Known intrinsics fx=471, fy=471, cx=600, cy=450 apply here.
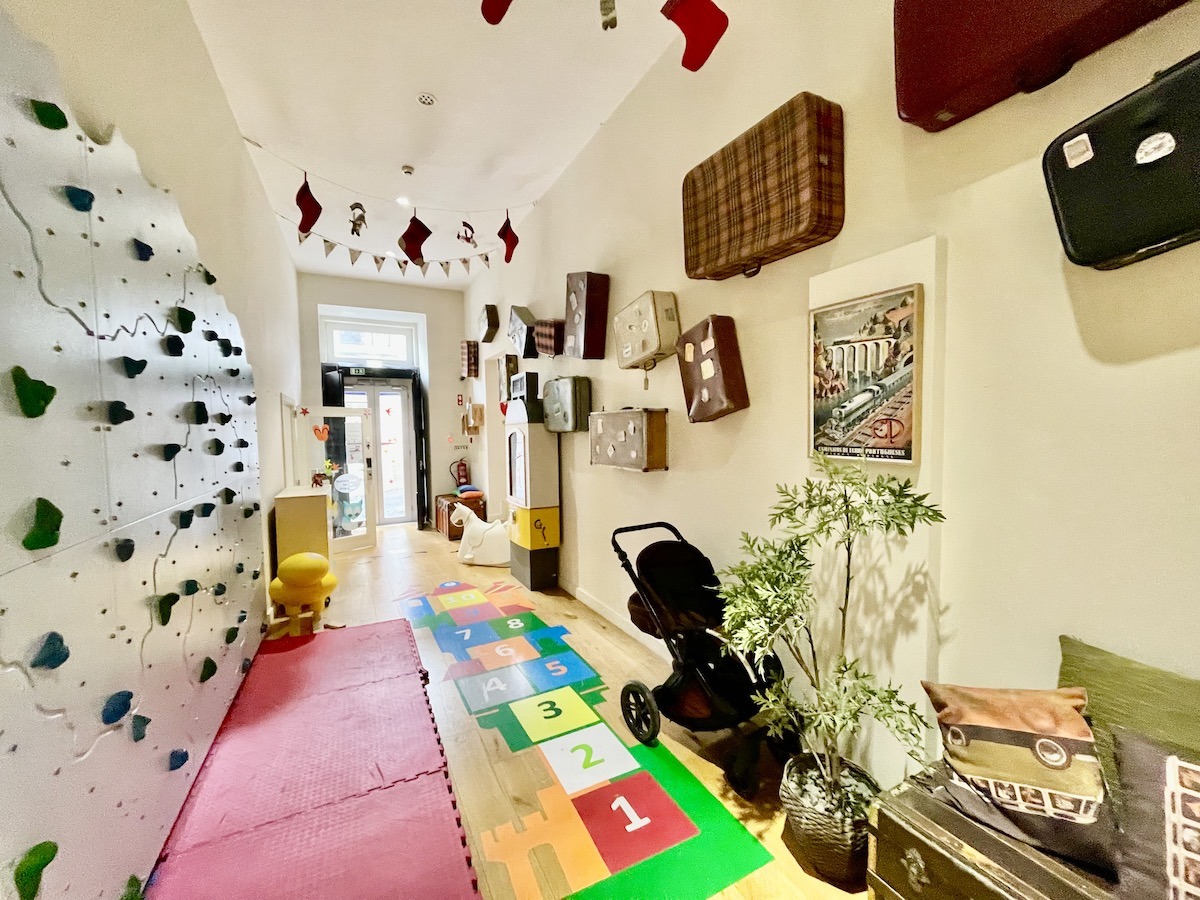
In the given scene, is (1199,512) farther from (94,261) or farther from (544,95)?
(544,95)

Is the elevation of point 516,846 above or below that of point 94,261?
below

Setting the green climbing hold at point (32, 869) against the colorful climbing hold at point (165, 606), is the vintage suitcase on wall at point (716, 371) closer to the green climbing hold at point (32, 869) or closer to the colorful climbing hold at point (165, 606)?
the colorful climbing hold at point (165, 606)

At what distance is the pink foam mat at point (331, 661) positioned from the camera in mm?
1924

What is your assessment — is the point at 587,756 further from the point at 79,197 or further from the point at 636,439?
the point at 79,197

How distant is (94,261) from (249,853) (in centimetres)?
151

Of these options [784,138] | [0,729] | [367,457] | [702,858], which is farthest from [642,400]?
[367,457]

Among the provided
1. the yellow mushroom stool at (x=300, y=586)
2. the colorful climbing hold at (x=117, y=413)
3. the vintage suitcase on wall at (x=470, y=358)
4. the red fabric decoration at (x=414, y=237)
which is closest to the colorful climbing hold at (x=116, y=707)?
the colorful climbing hold at (x=117, y=413)

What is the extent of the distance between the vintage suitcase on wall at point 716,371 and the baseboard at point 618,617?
1435 millimetres

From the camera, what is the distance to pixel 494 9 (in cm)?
147

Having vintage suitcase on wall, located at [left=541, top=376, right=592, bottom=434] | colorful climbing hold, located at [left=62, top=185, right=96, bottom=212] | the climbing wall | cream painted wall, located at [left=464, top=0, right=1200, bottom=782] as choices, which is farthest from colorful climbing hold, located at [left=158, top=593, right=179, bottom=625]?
vintage suitcase on wall, located at [left=541, top=376, right=592, bottom=434]

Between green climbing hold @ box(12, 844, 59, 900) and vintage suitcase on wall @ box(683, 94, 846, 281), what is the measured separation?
8.06 feet

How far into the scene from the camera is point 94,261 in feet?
3.80

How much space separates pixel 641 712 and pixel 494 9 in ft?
8.89

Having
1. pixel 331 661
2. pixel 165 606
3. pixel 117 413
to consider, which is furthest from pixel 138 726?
pixel 331 661
